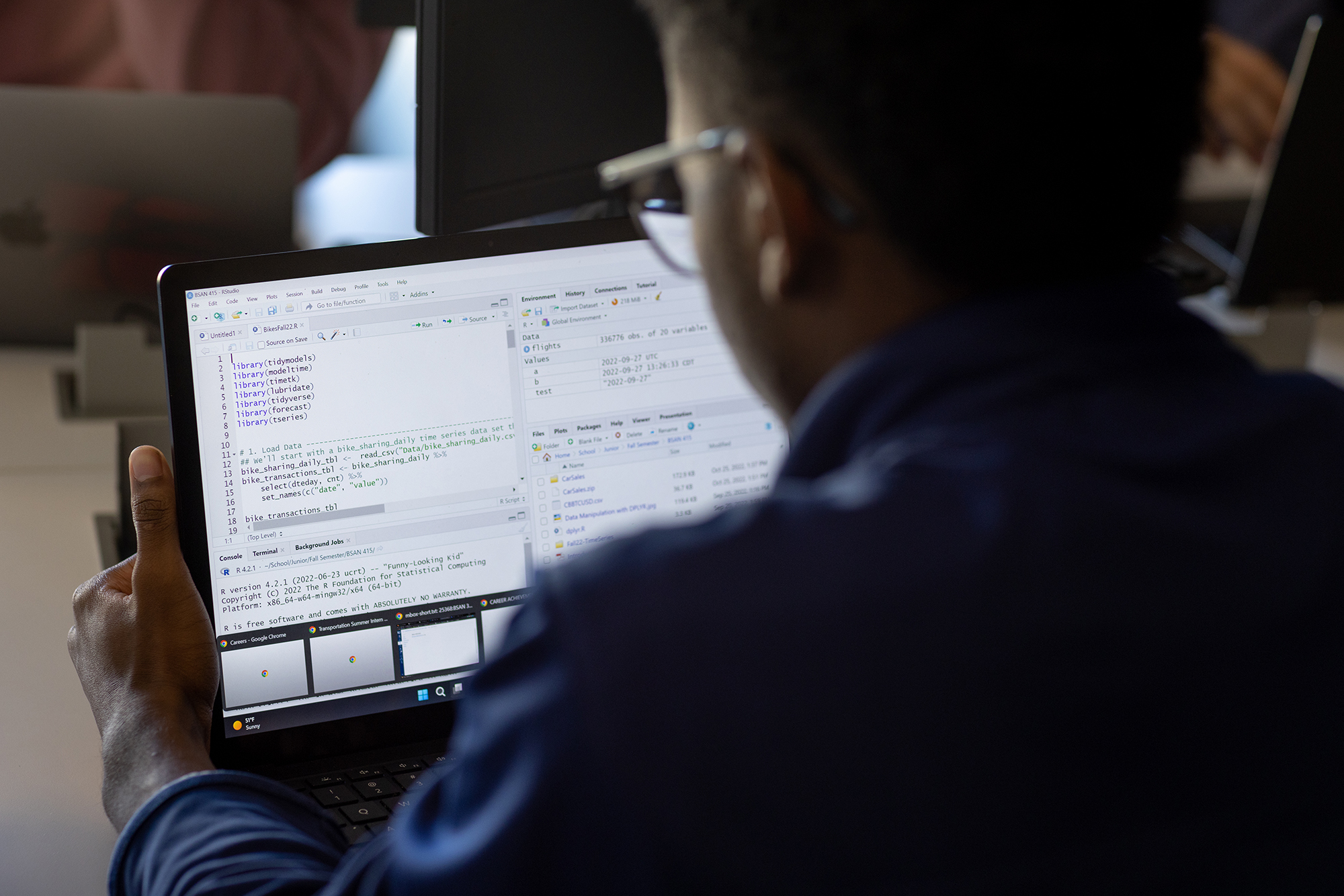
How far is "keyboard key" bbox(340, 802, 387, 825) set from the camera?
Result: 0.75 m

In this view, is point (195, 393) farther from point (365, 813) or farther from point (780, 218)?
point (780, 218)

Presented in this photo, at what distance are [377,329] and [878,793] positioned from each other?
1.76 ft

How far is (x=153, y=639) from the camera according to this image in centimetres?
73

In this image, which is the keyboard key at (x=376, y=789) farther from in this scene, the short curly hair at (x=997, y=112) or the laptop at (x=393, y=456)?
the short curly hair at (x=997, y=112)

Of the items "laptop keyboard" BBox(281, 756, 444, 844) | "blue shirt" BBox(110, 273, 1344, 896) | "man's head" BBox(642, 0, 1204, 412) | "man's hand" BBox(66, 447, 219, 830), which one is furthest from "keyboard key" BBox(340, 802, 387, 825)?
"man's head" BBox(642, 0, 1204, 412)

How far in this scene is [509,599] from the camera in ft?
2.71

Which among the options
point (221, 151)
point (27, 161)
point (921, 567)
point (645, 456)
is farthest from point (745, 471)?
point (27, 161)

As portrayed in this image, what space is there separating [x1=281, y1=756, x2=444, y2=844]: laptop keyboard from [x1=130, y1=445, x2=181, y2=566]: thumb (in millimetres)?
187

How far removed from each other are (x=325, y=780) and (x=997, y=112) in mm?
628

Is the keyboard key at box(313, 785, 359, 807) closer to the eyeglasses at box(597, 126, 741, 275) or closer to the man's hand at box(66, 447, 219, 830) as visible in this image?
the man's hand at box(66, 447, 219, 830)

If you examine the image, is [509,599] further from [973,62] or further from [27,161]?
[27,161]

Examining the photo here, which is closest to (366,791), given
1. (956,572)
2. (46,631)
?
(46,631)

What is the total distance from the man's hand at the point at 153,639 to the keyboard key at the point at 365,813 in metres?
0.10

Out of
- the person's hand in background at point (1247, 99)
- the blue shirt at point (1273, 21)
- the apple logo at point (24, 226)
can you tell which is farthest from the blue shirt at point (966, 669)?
the blue shirt at point (1273, 21)
